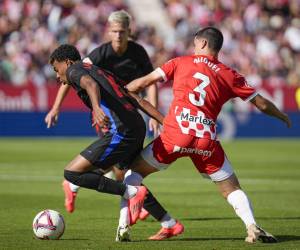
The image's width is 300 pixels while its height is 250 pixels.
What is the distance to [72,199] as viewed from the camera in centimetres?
1115

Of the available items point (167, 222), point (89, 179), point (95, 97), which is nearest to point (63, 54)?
point (95, 97)

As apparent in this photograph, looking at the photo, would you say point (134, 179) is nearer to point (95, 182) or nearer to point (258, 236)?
point (95, 182)

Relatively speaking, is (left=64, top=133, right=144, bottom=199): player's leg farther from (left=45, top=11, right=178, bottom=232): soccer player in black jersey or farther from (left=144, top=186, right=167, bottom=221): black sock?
(left=45, top=11, right=178, bottom=232): soccer player in black jersey

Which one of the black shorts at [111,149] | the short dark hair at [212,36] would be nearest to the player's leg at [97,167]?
→ the black shorts at [111,149]

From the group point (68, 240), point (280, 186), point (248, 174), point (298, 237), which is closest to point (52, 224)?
point (68, 240)

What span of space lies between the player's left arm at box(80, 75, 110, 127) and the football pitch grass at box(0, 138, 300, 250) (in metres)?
1.26

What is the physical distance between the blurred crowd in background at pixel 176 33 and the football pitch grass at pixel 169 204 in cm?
654

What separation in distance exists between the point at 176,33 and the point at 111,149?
23.3 metres

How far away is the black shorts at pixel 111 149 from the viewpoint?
9133mm

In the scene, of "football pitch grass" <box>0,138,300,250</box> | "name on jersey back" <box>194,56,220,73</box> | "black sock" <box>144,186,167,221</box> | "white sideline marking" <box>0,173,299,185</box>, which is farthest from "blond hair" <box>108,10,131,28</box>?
"white sideline marking" <box>0,173,299,185</box>

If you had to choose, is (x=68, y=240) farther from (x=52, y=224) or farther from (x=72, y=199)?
(x=72, y=199)

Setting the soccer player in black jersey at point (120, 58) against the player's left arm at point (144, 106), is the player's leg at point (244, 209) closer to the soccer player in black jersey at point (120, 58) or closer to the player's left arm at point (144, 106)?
the player's left arm at point (144, 106)

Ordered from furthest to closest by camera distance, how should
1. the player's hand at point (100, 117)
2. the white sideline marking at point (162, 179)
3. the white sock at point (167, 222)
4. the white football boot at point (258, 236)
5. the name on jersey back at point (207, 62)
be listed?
the white sideline marking at point (162, 179) → the white sock at point (167, 222) → the name on jersey back at point (207, 62) → the white football boot at point (258, 236) → the player's hand at point (100, 117)

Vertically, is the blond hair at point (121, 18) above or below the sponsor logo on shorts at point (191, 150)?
above
